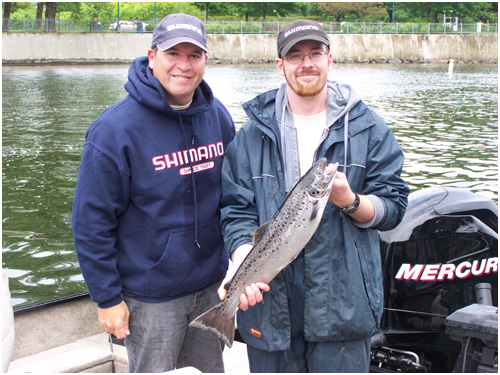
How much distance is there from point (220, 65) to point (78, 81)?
22.2m

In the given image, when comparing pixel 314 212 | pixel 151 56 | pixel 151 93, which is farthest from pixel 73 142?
pixel 314 212

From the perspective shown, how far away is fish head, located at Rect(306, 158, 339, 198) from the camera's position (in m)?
2.84

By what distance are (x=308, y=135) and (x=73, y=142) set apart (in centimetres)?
1742

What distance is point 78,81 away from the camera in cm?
3862

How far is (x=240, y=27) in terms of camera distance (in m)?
65.8

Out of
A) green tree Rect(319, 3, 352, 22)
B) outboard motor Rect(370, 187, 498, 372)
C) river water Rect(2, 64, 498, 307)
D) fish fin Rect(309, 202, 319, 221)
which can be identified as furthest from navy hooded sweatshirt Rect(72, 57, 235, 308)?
green tree Rect(319, 3, 352, 22)

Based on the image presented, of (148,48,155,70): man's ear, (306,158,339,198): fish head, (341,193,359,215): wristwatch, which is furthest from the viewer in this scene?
(148,48,155,70): man's ear

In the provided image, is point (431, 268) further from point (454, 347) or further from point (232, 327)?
point (232, 327)

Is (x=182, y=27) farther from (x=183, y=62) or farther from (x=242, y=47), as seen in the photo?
(x=242, y=47)

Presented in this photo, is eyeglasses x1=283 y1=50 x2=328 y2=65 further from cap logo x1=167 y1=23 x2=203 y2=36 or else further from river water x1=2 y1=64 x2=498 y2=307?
river water x1=2 y1=64 x2=498 y2=307

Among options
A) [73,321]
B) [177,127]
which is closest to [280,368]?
[177,127]

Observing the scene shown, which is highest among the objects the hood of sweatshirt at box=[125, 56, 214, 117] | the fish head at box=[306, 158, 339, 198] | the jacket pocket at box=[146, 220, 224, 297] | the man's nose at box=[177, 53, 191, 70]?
the man's nose at box=[177, 53, 191, 70]

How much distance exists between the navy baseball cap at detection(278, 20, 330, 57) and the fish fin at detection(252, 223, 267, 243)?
3.10 ft

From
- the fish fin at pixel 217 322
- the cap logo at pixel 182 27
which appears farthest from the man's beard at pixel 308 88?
the fish fin at pixel 217 322
